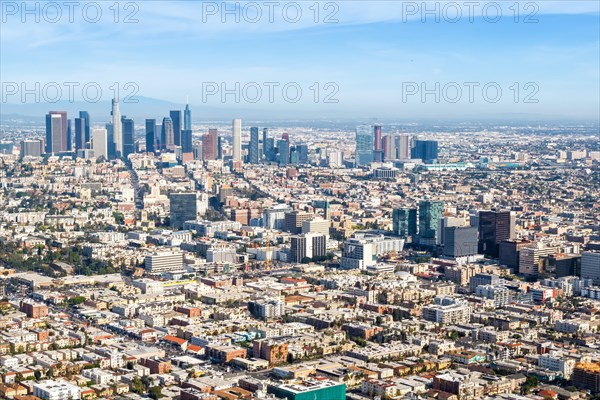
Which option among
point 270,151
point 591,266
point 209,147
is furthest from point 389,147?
point 591,266

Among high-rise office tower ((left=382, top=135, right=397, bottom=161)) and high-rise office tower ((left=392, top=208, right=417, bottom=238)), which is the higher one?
high-rise office tower ((left=382, top=135, right=397, bottom=161))

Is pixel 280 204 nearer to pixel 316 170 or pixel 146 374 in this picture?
pixel 316 170

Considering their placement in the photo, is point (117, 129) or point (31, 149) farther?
point (117, 129)

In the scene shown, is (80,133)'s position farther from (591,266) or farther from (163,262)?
(591,266)

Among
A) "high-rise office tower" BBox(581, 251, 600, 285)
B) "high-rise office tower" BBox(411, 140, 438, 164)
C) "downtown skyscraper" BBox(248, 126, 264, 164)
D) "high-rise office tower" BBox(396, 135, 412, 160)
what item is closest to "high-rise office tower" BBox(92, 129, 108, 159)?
"downtown skyscraper" BBox(248, 126, 264, 164)

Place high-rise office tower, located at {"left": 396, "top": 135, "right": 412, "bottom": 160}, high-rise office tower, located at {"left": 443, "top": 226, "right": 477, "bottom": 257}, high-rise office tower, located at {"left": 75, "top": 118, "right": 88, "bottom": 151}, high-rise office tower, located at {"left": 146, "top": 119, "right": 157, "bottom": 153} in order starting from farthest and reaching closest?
high-rise office tower, located at {"left": 396, "top": 135, "right": 412, "bottom": 160}, high-rise office tower, located at {"left": 75, "top": 118, "right": 88, "bottom": 151}, high-rise office tower, located at {"left": 146, "top": 119, "right": 157, "bottom": 153}, high-rise office tower, located at {"left": 443, "top": 226, "right": 477, "bottom": 257}

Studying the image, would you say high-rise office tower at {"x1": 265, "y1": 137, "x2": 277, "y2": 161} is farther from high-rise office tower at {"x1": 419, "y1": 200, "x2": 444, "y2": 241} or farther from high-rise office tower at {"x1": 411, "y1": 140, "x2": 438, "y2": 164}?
high-rise office tower at {"x1": 419, "y1": 200, "x2": 444, "y2": 241}

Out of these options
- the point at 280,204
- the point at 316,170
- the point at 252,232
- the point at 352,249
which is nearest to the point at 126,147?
the point at 316,170
